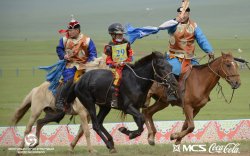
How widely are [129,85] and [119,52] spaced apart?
33.1 inches

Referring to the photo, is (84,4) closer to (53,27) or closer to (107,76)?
(53,27)

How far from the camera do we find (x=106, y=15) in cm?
9344

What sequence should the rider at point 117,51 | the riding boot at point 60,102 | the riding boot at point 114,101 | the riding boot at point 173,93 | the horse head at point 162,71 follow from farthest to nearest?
the riding boot at point 60,102
the rider at point 117,51
the riding boot at point 114,101
the riding boot at point 173,93
the horse head at point 162,71

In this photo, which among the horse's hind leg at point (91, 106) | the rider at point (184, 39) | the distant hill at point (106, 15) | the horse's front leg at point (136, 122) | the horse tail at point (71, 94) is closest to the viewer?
the horse's front leg at point (136, 122)

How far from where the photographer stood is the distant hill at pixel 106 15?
269 feet

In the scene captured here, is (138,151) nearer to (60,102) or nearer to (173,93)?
(173,93)

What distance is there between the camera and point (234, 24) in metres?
85.2

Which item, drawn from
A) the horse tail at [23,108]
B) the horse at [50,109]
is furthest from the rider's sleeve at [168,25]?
the horse tail at [23,108]

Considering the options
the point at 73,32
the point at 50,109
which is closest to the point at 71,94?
the point at 50,109

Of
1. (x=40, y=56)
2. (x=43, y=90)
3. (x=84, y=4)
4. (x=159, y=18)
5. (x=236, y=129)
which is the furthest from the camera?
(x=84, y=4)

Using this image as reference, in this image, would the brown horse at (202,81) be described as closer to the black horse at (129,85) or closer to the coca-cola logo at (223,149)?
the coca-cola logo at (223,149)

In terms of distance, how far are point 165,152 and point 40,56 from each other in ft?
151

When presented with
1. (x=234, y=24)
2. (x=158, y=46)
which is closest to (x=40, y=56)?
(x=158, y=46)

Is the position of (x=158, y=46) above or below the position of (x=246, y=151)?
below
